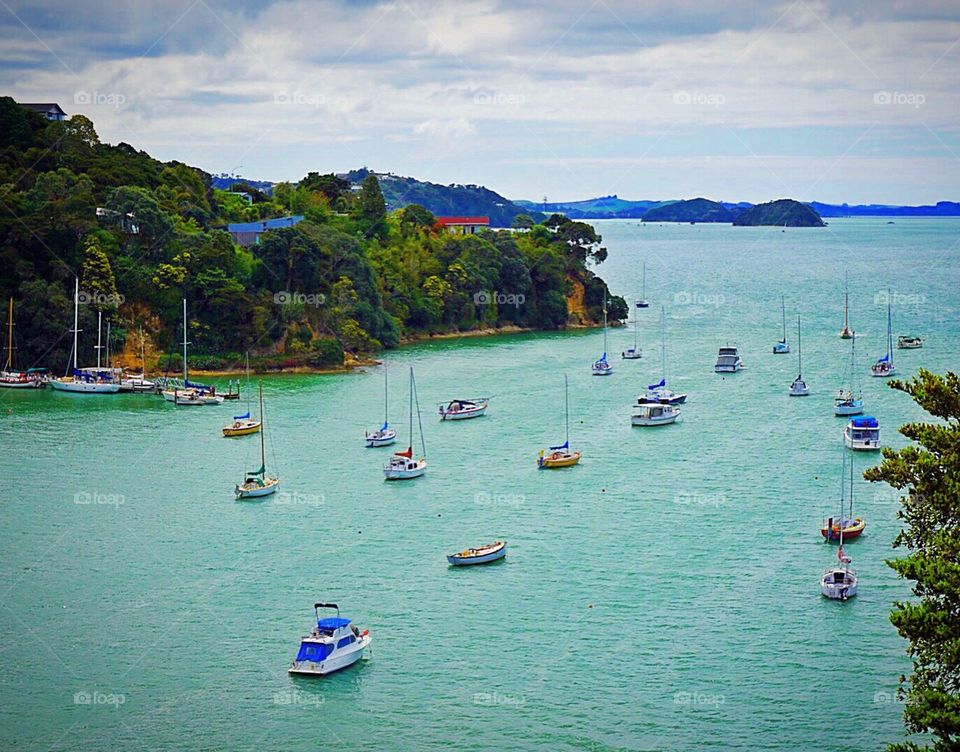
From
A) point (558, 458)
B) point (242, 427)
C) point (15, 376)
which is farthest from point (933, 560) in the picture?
point (15, 376)

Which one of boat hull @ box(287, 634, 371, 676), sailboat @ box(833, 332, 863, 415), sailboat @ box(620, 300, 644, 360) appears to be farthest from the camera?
sailboat @ box(620, 300, 644, 360)

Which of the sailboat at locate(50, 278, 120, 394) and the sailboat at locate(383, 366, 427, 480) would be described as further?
the sailboat at locate(50, 278, 120, 394)

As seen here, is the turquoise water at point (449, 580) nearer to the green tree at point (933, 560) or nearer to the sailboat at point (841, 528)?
the sailboat at point (841, 528)

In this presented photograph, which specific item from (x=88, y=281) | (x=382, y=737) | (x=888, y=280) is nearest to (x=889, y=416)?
(x=382, y=737)

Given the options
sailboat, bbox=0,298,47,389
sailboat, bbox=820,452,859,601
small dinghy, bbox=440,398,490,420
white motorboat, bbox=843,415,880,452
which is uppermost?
sailboat, bbox=0,298,47,389

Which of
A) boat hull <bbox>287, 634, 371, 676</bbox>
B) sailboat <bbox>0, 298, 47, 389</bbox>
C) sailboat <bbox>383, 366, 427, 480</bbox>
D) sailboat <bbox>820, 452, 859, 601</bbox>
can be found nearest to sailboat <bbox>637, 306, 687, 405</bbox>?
sailboat <bbox>383, 366, 427, 480</bbox>

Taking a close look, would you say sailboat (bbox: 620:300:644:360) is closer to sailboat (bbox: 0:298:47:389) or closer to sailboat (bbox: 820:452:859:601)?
sailboat (bbox: 0:298:47:389)
